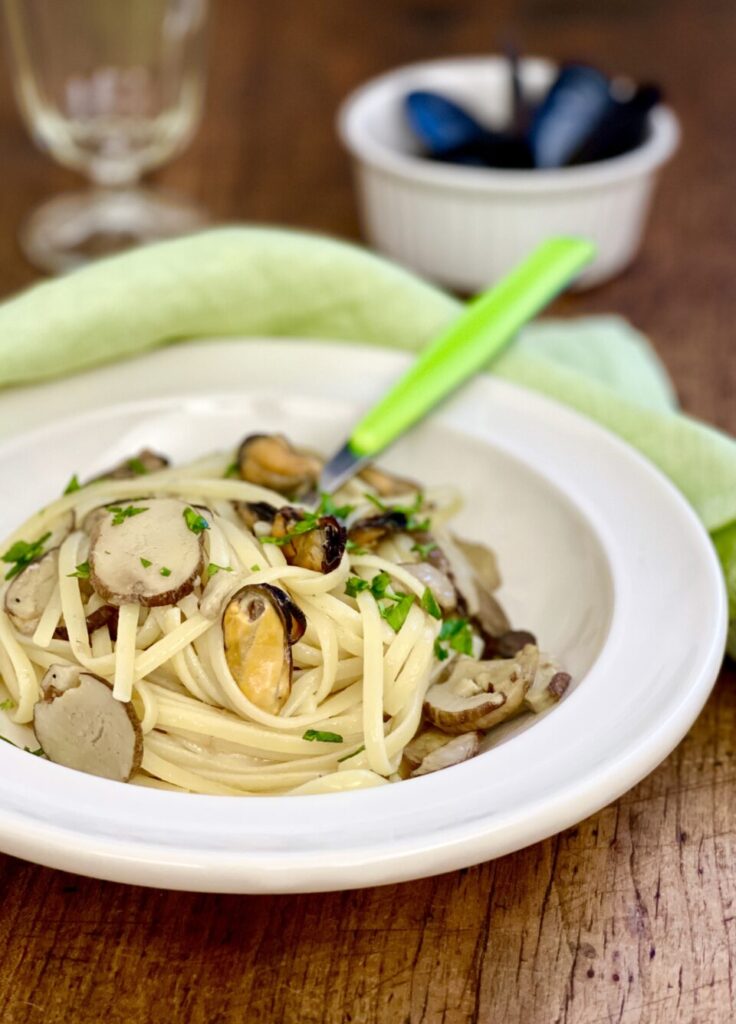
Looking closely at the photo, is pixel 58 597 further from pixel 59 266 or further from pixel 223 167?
pixel 223 167

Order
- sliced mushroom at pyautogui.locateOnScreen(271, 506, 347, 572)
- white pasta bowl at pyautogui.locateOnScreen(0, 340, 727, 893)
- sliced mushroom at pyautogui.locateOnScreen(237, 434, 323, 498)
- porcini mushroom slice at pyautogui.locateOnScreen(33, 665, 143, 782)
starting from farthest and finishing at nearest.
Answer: sliced mushroom at pyautogui.locateOnScreen(237, 434, 323, 498), sliced mushroom at pyautogui.locateOnScreen(271, 506, 347, 572), porcini mushroom slice at pyautogui.locateOnScreen(33, 665, 143, 782), white pasta bowl at pyautogui.locateOnScreen(0, 340, 727, 893)

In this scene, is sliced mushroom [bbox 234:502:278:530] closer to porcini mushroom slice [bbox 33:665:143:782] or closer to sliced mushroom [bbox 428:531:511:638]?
sliced mushroom [bbox 428:531:511:638]

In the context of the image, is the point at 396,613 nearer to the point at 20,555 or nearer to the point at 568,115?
the point at 20,555

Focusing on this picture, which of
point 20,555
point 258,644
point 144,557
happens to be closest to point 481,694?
point 258,644

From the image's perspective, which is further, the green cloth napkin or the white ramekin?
the white ramekin

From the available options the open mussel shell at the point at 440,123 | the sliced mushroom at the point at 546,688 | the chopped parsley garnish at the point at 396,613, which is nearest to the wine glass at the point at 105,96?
the open mussel shell at the point at 440,123

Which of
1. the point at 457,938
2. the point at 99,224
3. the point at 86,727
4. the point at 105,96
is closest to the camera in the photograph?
the point at 457,938

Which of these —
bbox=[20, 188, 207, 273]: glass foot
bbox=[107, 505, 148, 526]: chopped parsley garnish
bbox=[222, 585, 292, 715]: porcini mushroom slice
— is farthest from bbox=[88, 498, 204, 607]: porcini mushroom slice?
bbox=[20, 188, 207, 273]: glass foot

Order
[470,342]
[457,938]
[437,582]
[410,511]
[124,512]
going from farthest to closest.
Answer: [470,342] → [410,511] → [437,582] → [124,512] → [457,938]
